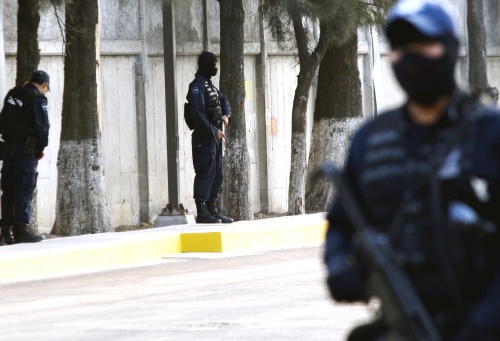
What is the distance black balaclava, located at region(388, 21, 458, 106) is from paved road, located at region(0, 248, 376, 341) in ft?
17.8

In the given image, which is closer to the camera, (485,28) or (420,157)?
(420,157)

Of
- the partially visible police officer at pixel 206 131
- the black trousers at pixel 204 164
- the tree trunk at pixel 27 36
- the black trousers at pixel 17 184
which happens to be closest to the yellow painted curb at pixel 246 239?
the partially visible police officer at pixel 206 131

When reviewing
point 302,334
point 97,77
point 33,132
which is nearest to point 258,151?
point 97,77

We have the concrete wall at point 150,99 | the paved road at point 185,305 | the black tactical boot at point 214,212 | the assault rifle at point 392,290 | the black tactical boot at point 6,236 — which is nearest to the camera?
the assault rifle at point 392,290

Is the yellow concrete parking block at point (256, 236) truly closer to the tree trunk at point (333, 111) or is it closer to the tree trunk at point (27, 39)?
the tree trunk at point (27, 39)

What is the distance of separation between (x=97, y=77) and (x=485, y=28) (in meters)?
12.1

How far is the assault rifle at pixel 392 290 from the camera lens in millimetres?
3264

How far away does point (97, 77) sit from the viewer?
715 inches

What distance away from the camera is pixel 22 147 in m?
15.0

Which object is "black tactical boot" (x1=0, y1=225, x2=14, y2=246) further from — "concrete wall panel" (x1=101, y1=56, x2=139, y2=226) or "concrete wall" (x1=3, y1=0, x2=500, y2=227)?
"concrete wall panel" (x1=101, y1=56, x2=139, y2=226)

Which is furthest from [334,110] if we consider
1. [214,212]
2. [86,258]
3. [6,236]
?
[86,258]

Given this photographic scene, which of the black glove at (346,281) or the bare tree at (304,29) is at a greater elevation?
the bare tree at (304,29)

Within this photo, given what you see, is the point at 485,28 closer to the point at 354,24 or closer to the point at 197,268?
the point at 354,24

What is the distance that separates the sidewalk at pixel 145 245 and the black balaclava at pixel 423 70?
10170mm
